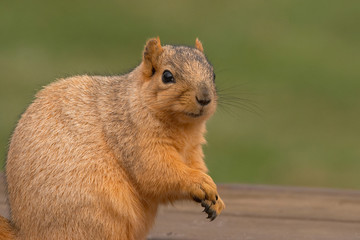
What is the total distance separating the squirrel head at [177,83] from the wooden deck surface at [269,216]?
3.47 ft

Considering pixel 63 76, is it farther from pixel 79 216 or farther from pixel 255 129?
pixel 255 129

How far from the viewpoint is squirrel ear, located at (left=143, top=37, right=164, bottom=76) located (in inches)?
148

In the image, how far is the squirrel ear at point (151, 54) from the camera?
3.75 m

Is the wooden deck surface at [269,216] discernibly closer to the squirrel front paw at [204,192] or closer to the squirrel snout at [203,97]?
the squirrel front paw at [204,192]

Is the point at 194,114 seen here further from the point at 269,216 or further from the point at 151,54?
the point at 269,216

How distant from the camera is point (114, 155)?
365 cm

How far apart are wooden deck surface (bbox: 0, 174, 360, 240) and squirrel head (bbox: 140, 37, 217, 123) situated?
1058 mm

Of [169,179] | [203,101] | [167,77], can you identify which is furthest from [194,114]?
[169,179]

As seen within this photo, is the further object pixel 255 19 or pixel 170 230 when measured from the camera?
pixel 255 19

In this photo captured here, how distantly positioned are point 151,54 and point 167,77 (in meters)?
0.19

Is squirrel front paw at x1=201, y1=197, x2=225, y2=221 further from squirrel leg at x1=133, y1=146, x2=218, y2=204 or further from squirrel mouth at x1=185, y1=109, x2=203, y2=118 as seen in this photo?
squirrel mouth at x1=185, y1=109, x2=203, y2=118

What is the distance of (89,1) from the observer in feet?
35.6

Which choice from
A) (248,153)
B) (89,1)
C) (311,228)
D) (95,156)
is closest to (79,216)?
(95,156)

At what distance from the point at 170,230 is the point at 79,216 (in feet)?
3.65
